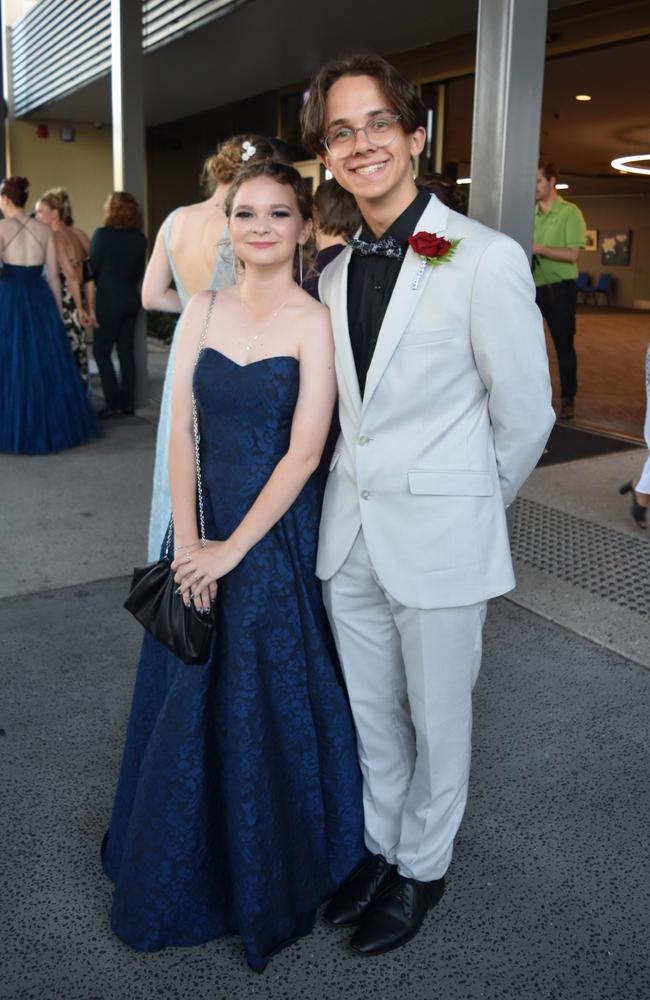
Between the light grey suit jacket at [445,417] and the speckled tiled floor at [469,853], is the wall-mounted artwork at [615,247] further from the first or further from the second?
the light grey suit jacket at [445,417]

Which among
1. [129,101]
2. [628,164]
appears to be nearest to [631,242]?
[628,164]

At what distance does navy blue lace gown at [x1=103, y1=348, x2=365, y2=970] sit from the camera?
2055 mm

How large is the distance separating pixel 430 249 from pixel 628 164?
19323 mm

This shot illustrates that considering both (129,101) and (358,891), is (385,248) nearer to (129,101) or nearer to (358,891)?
(358,891)

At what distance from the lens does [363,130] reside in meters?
1.91

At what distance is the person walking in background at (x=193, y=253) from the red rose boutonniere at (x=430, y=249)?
56.9 inches

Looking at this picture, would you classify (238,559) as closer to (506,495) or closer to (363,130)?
(506,495)

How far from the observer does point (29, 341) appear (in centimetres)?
686

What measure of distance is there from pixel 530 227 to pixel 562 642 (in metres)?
1.70

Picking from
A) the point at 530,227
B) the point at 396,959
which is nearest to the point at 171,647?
the point at 396,959

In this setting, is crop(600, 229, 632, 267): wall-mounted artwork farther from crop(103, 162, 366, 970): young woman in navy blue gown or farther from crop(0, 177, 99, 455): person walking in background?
crop(103, 162, 366, 970): young woman in navy blue gown

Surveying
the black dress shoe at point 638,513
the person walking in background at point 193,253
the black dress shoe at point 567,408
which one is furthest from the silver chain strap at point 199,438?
the black dress shoe at point 567,408

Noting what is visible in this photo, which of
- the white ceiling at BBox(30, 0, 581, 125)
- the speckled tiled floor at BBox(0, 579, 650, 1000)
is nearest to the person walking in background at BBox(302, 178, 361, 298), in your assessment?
the speckled tiled floor at BBox(0, 579, 650, 1000)

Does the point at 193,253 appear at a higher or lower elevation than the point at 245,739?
higher
